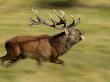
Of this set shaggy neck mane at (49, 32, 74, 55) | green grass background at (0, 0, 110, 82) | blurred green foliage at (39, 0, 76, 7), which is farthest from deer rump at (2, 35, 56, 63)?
blurred green foliage at (39, 0, 76, 7)

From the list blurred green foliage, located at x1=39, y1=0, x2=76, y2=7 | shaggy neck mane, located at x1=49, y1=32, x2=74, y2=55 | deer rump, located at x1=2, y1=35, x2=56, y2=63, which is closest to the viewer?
deer rump, located at x1=2, y1=35, x2=56, y2=63

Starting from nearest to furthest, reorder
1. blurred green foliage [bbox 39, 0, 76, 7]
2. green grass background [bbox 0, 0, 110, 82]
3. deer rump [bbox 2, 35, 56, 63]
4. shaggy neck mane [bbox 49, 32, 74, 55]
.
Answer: deer rump [bbox 2, 35, 56, 63] < shaggy neck mane [bbox 49, 32, 74, 55] < green grass background [bbox 0, 0, 110, 82] < blurred green foliage [bbox 39, 0, 76, 7]

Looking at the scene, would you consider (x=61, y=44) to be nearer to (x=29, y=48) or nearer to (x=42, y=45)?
(x=42, y=45)

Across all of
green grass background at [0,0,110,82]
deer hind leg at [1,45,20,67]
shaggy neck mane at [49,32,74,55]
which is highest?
shaggy neck mane at [49,32,74,55]

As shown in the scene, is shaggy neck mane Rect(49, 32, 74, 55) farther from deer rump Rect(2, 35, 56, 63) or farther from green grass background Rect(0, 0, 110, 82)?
green grass background Rect(0, 0, 110, 82)

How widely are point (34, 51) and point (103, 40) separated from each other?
29.9 ft

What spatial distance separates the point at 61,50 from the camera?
1600cm

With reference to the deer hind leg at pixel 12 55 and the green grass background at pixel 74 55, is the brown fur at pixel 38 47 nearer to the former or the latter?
the deer hind leg at pixel 12 55

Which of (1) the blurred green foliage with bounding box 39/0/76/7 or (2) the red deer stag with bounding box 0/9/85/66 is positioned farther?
(1) the blurred green foliage with bounding box 39/0/76/7

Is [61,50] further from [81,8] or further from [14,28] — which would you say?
[81,8]

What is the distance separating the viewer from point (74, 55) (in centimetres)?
2023

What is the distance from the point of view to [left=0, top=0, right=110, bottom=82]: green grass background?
53.4 feet

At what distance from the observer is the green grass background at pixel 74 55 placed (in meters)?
16.3

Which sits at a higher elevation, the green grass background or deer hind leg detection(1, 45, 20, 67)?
deer hind leg detection(1, 45, 20, 67)
